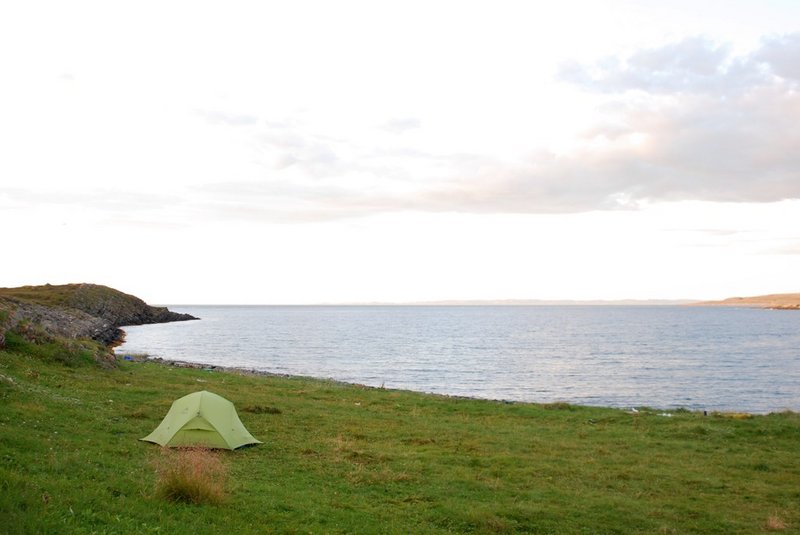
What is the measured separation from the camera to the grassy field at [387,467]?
13289 mm

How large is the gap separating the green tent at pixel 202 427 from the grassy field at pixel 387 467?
835 mm

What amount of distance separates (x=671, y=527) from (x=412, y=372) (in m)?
55.0

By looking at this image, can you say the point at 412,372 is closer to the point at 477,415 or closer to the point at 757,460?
the point at 477,415

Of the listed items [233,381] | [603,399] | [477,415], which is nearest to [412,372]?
[603,399]

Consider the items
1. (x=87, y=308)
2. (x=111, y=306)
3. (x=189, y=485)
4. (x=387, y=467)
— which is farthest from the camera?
(x=111, y=306)

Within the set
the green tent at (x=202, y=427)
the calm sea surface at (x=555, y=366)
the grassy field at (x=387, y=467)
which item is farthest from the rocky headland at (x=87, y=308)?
the green tent at (x=202, y=427)

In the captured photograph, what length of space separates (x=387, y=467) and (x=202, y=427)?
681 cm

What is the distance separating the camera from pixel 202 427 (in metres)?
21.7

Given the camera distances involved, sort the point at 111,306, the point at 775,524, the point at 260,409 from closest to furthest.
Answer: the point at 775,524, the point at 260,409, the point at 111,306

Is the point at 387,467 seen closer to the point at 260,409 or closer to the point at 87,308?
the point at 260,409

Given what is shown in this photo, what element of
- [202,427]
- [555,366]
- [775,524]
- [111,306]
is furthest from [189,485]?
[111,306]

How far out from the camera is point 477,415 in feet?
112

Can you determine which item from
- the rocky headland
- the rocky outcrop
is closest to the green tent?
the rocky headland

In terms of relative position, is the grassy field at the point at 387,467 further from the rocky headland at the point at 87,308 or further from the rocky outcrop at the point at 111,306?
the rocky outcrop at the point at 111,306
